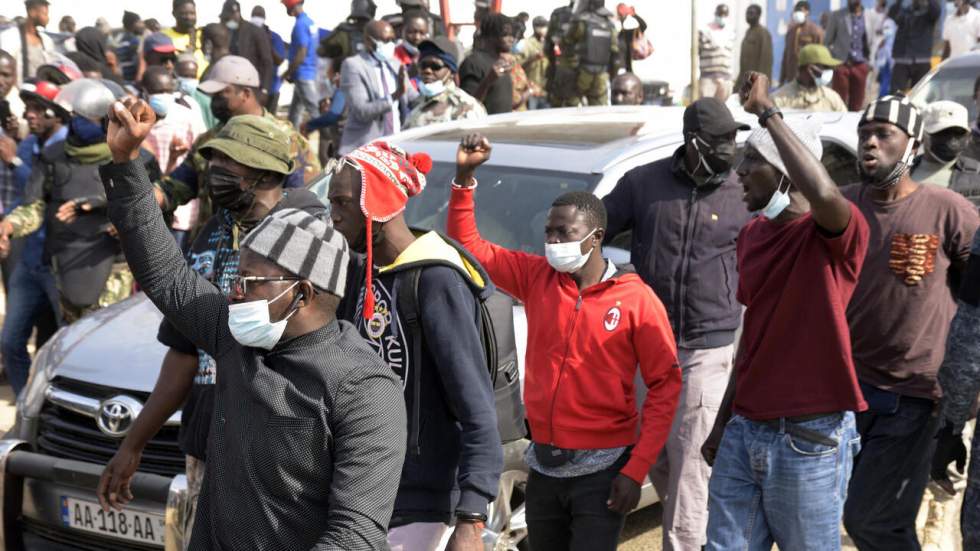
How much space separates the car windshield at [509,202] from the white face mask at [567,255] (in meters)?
1.14

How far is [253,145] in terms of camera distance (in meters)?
4.04

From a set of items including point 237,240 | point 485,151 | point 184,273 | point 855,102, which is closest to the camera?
point 184,273

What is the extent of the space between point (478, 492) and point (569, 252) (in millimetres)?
1206

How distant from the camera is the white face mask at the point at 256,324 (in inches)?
110

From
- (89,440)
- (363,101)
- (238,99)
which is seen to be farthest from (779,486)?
(363,101)

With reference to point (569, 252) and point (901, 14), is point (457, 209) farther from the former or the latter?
point (901, 14)

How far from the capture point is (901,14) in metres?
17.6

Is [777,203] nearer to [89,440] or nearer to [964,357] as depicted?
[964,357]

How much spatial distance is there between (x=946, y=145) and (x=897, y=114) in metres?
1.72

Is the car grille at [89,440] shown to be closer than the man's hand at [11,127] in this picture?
Yes

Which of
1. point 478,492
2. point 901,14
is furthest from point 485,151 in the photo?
point 901,14

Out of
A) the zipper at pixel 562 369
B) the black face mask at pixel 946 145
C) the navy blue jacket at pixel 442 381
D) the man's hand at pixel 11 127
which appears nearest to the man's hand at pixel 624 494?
the zipper at pixel 562 369

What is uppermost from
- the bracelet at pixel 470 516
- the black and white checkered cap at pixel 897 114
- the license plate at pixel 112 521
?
the black and white checkered cap at pixel 897 114

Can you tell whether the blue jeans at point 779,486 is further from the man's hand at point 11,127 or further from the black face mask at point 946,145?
the man's hand at point 11,127
